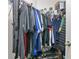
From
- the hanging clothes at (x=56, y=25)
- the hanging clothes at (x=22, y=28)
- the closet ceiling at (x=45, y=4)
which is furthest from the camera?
the closet ceiling at (x=45, y=4)

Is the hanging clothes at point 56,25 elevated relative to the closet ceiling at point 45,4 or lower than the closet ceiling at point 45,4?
lower

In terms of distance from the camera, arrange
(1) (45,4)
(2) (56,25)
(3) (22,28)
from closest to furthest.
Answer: (3) (22,28) < (2) (56,25) < (1) (45,4)

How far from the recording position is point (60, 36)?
338 centimetres

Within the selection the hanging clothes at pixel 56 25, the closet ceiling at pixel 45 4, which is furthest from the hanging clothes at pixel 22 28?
the closet ceiling at pixel 45 4

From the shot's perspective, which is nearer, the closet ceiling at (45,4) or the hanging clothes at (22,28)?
the hanging clothes at (22,28)

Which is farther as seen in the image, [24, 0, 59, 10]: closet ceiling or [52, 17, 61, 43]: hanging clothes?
[24, 0, 59, 10]: closet ceiling

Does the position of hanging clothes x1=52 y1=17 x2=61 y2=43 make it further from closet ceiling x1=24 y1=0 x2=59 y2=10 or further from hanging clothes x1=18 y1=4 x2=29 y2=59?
hanging clothes x1=18 y1=4 x2=29 y2=59

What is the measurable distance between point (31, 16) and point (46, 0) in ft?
4.81

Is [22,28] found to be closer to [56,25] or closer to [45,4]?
[56,25]

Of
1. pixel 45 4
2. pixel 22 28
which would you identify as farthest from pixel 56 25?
pixel 22 28

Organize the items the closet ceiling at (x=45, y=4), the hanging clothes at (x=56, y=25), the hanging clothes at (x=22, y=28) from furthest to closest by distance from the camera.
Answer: the closet ceiling at (x=45, y=4), the hanging clothes at (x=56, y=25), the hanging clothes at (x=22, y=28)

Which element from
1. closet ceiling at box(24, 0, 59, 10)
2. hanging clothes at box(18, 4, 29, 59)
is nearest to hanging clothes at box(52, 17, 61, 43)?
closet ceiling at box(24, 0, 59, 10)

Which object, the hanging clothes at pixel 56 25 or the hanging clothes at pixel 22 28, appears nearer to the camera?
the hanging clothes at pixel 22 28

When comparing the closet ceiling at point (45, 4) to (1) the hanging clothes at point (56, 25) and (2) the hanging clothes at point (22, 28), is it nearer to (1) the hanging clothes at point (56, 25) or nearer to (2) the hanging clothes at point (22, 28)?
(1) the hanging clothes at point (56, 25)
